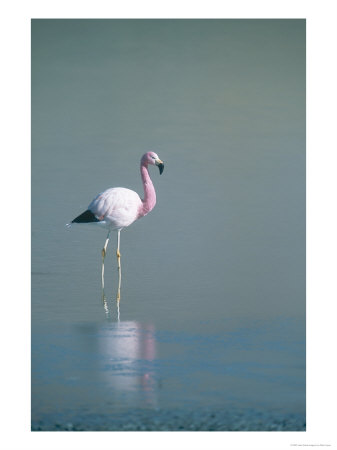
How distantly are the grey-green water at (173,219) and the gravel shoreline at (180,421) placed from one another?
61 mm

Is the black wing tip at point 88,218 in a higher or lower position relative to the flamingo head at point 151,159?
lower

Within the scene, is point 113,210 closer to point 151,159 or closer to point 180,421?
point 151,159


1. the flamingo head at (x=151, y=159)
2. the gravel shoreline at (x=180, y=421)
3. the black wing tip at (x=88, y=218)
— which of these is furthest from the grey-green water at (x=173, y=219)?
the flamingo head at (x=151, y=159)

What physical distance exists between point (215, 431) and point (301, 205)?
19.0 feet

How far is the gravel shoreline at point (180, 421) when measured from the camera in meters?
4.52

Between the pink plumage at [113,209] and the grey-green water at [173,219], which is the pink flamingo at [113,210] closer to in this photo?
the pink plumage at [113,209]

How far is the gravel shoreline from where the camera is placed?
4516 millimetres

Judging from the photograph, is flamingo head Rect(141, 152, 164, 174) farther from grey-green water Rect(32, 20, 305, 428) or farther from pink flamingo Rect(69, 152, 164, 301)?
grey-green water Rect(32, 20, 305, 428)

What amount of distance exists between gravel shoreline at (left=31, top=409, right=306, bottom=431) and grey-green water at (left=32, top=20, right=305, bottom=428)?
0.06 metres

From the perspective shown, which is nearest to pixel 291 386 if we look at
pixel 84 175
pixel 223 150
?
pixel 84 175

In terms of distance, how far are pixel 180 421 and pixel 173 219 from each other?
5078 mm

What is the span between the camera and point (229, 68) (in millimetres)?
17266
